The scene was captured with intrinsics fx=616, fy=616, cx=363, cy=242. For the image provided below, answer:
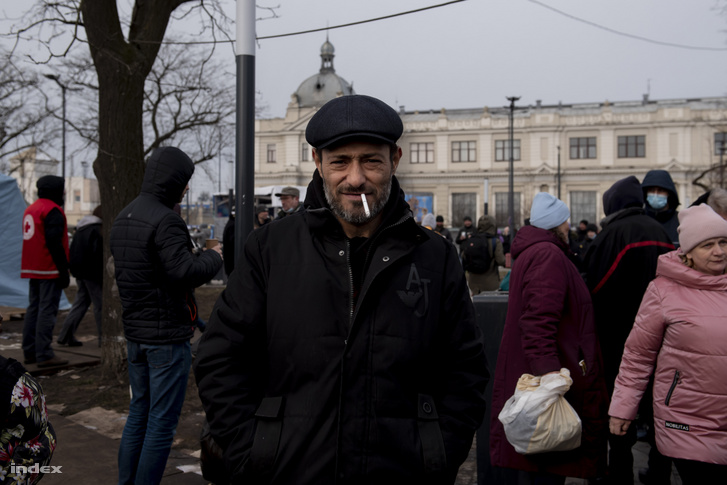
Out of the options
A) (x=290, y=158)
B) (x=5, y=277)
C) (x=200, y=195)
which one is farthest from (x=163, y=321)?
(x=200, y=195)

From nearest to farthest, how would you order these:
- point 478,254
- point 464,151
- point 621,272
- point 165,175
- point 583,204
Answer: point 165,175, point 621,272, point 478,254, point 583,204, point 464,151

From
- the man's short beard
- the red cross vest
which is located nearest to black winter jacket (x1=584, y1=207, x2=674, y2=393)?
the man's short beard

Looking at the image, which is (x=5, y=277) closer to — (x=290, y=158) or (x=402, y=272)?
(x=402, y=272)

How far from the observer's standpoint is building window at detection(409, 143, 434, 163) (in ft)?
208

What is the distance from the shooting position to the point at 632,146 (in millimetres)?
58375

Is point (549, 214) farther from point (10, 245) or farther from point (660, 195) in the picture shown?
point (10, 245)

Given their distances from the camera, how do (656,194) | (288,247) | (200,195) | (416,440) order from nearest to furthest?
(416,440) < (288,247) < (656,194) < (200,195)

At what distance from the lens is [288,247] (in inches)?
80.8

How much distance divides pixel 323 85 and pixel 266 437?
69.4 meters

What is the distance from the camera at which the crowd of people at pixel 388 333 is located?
75.0 inches

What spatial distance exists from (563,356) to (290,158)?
2422 inches

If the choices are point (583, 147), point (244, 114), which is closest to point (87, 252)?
point (244, 114)

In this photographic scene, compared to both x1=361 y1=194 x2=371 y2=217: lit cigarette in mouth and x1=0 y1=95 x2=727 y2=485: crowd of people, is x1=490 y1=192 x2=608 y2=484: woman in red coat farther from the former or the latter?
x1=361 y1=194 x2=371 y2=217: lit cigarette in mouth

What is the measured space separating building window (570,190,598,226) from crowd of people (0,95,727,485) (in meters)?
57.6
